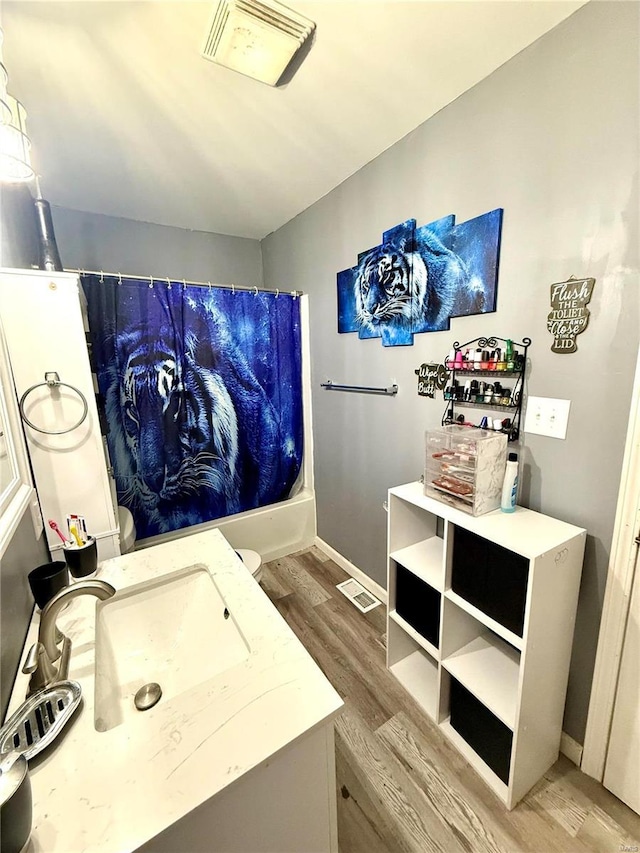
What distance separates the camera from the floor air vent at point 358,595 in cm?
202

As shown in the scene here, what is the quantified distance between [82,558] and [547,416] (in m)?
1.58

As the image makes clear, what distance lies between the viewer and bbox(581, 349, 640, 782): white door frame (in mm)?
1003

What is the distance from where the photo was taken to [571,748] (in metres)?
1.25

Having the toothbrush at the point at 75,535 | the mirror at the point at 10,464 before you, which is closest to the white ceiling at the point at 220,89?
the mirror at the point at 10,464

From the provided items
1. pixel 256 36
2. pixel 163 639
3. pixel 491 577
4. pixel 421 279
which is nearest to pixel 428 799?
pixel 491 577

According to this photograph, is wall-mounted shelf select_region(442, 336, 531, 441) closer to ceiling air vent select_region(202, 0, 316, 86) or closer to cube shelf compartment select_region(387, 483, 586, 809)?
cube shelf compartment select_region(387, 483, 586, 809)

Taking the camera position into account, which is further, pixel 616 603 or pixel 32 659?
pixel 616 603

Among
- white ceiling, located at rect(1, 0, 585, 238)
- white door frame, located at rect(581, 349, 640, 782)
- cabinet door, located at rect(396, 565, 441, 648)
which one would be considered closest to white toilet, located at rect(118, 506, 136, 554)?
cabinet door, located at rect(396, 565, 441, 648)

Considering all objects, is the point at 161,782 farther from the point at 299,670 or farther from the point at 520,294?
the point at 520,294

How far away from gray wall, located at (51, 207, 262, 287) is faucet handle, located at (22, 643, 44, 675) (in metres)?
2.20

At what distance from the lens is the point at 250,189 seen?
194 cm

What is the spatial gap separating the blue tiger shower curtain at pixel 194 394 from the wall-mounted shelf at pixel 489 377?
1.27 m

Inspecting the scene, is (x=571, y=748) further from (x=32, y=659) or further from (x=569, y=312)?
(x=32, y=659)

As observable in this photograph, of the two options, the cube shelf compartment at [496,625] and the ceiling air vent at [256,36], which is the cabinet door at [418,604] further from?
the ceiling air vent at [256,36]
